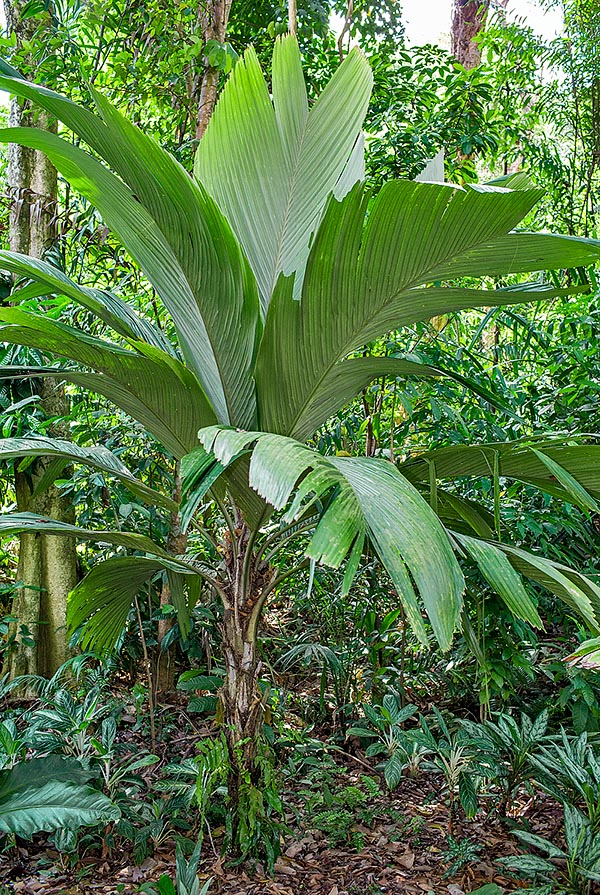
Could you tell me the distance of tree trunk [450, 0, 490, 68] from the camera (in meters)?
5.33

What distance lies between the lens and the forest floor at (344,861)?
1885 mm

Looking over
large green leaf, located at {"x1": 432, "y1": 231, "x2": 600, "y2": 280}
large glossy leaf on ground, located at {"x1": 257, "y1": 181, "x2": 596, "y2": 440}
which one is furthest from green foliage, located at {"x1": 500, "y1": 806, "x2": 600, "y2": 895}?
large green leaf, located at {"x1": 432, "y1": 231, "x2": 600, "y2": 280}

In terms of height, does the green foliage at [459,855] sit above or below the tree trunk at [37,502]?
below

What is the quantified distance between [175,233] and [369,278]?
0.46 metres

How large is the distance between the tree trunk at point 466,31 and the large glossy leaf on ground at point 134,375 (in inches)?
193

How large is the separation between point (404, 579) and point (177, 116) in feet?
9.60

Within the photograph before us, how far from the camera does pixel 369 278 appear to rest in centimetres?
142

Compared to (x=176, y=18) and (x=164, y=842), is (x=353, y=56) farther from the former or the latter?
(x=164, y=842)

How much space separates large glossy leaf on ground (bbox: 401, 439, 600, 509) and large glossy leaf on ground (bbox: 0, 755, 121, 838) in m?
1.24

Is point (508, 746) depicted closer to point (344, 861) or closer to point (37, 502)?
point (344, 861)

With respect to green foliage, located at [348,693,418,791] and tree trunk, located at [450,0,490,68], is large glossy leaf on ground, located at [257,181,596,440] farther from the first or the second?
tree trunk, located at [450,0,490,68]

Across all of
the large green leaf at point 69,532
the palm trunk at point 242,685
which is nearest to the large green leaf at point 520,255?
the palm trunk at point 242,685

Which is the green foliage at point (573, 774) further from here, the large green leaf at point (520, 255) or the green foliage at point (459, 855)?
the large green leaf at point (520, 255)

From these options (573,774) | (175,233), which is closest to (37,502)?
(175,233)
